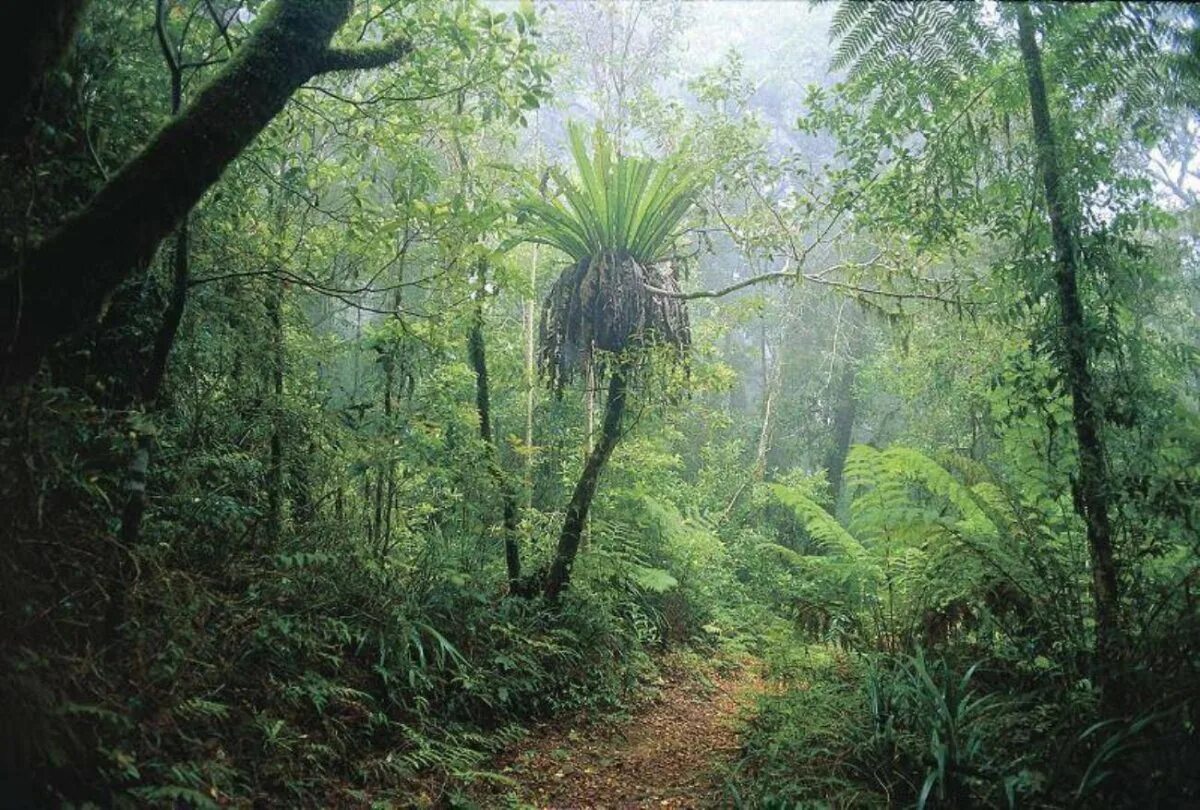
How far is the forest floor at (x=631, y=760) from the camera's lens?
4.19m

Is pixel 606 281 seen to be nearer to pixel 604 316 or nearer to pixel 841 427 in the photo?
pixel 604 316

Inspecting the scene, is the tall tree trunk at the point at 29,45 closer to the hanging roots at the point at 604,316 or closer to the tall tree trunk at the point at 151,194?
the tall tree trunk at the point at 151,194

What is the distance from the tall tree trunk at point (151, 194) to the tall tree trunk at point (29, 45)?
13.7 inches

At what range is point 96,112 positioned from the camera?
3574 millimetres

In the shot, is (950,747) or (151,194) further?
(950,747)

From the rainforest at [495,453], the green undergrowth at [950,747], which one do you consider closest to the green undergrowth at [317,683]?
the rainforest at [495,453]

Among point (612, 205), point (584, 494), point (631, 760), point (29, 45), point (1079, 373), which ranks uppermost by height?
point (612, 205)

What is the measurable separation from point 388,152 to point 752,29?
118 ft

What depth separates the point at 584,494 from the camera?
6.72 meters

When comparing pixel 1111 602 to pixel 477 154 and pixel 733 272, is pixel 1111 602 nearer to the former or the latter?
pixel 477 154

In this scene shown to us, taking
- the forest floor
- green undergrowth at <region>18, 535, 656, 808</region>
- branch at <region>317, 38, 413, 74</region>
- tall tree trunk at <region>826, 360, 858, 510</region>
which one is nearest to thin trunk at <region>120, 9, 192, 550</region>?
green undergrowth at <region>18, 535, 656, 808</region>

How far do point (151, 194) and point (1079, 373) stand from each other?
4.09m

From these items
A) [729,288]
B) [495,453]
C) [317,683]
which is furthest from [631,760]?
[729,288]

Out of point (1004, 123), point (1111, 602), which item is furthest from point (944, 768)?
point (1004, 123)
